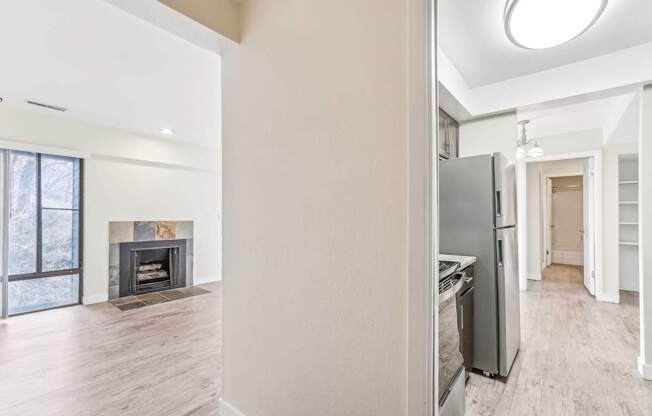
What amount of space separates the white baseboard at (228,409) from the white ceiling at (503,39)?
285cm

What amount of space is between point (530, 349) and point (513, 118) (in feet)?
7.68

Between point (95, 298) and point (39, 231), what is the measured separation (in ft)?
3.71

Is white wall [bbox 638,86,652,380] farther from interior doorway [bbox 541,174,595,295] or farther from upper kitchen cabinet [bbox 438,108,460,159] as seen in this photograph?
interior doorway [bbox 541,174,595,295]

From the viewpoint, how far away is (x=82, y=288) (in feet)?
13.3

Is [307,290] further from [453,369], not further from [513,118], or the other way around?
[513,118]

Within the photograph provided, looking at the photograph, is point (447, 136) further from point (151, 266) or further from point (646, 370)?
point (151, 266)

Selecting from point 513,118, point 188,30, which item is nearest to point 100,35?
point 188,30

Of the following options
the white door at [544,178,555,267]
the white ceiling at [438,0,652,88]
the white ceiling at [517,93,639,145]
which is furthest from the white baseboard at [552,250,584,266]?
the white ceiling at [438,0,652,88]

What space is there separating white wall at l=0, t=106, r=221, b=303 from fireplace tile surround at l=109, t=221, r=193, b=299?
0.25 ft

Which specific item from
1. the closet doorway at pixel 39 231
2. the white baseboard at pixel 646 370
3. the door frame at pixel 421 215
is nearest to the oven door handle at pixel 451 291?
the door frame at pixel 421 215

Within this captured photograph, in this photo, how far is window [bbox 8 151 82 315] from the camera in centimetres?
359

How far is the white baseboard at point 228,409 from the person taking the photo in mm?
1631

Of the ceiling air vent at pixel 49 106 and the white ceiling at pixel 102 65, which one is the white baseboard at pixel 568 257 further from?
the ceiling air vent at pixel 49 106

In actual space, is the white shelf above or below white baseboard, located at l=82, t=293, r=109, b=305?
above
